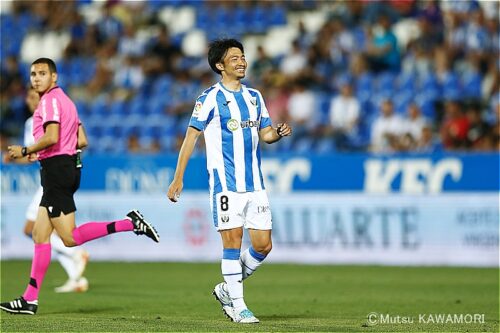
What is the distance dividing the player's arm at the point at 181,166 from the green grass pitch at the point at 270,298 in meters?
1.14

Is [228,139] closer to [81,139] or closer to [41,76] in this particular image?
[81,139]

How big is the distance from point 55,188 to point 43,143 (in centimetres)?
51

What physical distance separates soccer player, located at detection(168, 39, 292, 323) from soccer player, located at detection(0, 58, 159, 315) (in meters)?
1.07

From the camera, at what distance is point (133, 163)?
18.8m

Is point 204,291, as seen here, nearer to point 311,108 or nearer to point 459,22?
point 311,108

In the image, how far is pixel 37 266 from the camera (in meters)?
10.6

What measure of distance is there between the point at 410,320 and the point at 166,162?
29.5 ft

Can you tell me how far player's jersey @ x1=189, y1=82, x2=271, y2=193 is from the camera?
9625 millimetres

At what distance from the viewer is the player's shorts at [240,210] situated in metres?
9.59

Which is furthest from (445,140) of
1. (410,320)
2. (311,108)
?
(410,320)

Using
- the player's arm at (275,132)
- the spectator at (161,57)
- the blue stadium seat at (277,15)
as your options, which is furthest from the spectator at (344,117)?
the player's arm at (275,132)

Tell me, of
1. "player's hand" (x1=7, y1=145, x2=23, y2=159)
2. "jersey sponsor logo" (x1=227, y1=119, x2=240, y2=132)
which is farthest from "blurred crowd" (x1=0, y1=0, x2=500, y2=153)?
"player's hand" (x1=7, y1=145, x2=23, y2=159)

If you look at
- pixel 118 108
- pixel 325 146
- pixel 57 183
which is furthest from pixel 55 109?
pixel 118 108

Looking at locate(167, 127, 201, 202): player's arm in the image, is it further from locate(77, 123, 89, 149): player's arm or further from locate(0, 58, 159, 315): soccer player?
locate(77, 123, 89, 149): player's arm
